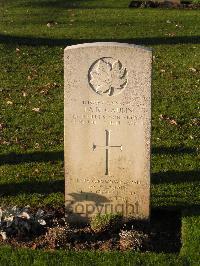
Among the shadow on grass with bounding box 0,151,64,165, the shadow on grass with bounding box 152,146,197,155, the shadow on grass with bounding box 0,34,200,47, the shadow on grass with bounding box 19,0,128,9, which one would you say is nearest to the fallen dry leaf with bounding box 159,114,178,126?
the shadow on grass with bounding box 152,146,197,155

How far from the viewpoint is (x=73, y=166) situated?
6.50m

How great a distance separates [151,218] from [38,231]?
1.18m

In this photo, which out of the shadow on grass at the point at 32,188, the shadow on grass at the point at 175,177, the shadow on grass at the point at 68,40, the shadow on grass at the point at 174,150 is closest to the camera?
the shadow on grass at the point at 32,188

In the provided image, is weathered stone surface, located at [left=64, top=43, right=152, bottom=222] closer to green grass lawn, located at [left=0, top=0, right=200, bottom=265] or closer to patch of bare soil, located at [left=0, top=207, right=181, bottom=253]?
patch of bare soil, located at [left=0, top=207, right=181, bottom=253]

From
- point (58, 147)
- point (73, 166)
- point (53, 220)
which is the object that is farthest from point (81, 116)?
point (58, 147)

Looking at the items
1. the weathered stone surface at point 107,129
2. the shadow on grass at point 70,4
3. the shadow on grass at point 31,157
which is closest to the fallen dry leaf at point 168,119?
the shadow on grass at point 31,157

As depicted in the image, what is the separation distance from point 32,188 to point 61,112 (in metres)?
3.12

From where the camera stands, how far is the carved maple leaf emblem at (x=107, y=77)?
244 inches

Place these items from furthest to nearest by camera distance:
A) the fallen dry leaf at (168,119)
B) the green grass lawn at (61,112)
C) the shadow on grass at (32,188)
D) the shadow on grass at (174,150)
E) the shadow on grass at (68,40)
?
the shadow on grass at (68,40) → the fallen dry leaf at (168,119) → the shadow on grass at (174,150) → the shadow on grass at (32,188) → the green grass lawn at (61,112)

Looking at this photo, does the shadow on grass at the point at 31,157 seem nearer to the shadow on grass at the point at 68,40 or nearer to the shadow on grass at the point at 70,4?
the shadow on grass at the point at 68,40

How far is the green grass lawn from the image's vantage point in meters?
6.88

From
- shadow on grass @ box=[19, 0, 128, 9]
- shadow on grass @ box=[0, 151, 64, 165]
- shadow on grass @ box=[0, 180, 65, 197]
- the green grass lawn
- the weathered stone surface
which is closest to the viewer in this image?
the weathered stone surface

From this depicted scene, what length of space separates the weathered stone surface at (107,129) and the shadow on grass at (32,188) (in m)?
1.08

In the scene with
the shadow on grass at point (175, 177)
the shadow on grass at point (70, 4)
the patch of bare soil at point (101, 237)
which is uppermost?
the shadow on grass at point (70, 4)
